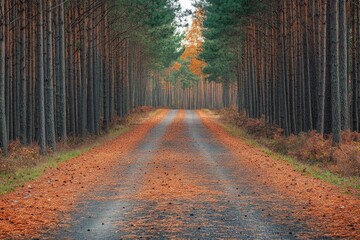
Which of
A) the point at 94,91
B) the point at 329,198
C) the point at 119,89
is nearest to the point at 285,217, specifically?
the point at 329,198

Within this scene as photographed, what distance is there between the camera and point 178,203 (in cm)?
1241

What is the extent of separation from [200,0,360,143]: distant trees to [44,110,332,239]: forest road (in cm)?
605

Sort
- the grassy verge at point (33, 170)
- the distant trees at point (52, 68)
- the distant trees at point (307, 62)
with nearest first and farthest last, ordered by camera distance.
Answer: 1. the grassy verge at point (33, 170)
2. the distant trees at point (307, 62)
3. the distant trees at point (52, 68)

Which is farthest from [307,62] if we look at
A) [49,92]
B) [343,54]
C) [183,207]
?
[183,207]

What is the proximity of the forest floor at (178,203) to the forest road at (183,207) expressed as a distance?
2 cm

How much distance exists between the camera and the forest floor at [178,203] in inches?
380

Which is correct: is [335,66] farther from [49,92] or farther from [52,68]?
[52,68]

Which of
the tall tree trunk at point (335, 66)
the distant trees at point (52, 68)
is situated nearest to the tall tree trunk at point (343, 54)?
the tall tree trunk at point (335, 66)

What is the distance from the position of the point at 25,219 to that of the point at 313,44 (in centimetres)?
2253

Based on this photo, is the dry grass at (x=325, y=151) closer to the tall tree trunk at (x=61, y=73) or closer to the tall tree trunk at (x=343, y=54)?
the tall tree trunk at (x=343, y=54)

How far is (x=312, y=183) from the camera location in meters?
15.4

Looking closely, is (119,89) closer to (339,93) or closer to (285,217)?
(339,93)

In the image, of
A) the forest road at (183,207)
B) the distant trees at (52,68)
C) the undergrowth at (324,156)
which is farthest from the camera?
the distant trees at (52,68)

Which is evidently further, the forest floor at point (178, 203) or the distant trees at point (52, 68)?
the distant trees at point (52, 68)
